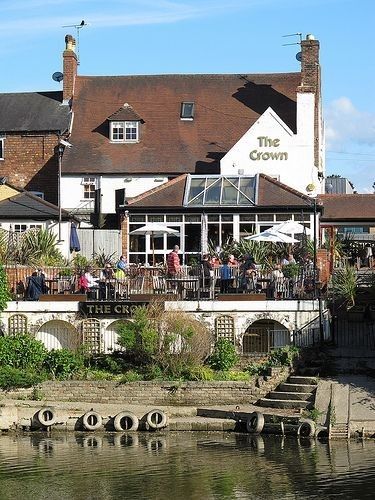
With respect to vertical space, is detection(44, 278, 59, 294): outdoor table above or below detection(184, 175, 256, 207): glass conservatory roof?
below

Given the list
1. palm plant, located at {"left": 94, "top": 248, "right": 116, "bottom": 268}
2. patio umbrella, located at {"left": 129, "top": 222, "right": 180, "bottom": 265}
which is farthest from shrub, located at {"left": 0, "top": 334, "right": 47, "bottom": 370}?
patio umbrella, located at {"left": 129, "top": 222, "right": 180, "bottom": 265}

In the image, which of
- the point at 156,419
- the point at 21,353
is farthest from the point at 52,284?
the point at 156,419

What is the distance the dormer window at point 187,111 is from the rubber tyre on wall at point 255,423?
2695cm

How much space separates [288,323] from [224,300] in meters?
2.25

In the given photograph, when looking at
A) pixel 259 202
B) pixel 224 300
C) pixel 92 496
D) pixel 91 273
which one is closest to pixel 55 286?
pixel 91 273

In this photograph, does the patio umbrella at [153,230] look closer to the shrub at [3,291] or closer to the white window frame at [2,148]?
the shrub at [3,291]

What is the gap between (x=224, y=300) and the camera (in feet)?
121

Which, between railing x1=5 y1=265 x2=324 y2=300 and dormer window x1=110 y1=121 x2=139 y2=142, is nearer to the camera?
railing x1=5 y1=265 x2=324 y2=300

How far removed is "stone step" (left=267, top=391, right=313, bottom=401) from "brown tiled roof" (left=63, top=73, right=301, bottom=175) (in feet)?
67.1

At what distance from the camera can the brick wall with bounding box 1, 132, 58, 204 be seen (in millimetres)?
53906

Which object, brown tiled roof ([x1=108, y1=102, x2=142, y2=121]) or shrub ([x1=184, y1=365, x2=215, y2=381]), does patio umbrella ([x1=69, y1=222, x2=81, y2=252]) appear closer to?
brown tiled roof ([x1=108, y1=102, x2=142, y2=121])

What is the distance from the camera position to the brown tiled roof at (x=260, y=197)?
45.7 meters

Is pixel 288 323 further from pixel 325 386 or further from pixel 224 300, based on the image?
pixel 325 386

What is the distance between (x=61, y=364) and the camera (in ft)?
→ 115
